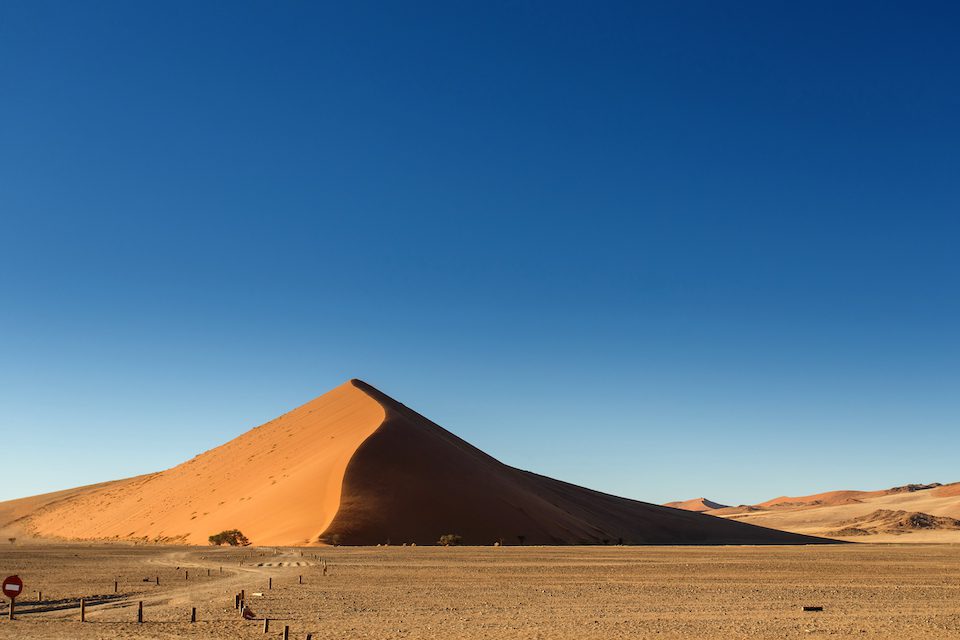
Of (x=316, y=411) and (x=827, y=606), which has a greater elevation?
(x=316, y=411)

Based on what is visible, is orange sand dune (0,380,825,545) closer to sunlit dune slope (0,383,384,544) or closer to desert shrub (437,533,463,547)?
sunlit dune slope (0,383,384,544)

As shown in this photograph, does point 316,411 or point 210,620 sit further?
point 316,411

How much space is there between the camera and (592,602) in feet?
85.3

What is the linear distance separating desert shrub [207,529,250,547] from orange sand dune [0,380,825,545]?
2.89 ft

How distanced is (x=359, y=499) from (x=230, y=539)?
9.52 metres

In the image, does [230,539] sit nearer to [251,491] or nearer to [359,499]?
[359,499]

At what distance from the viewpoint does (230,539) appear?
62.5 m

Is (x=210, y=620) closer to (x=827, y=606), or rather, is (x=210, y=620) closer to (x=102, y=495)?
(x=827, y=606)

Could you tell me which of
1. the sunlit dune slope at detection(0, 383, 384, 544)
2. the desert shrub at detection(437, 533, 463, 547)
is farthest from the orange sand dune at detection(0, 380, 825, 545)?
the desert shrub at detection(437, 533, 463, 547)

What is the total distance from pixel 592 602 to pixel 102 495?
104 meters

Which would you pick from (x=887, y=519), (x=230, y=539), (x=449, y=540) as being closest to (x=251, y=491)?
(x=230, y=539)

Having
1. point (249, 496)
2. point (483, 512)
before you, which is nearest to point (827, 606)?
point (483, 512)

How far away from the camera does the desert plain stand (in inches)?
794

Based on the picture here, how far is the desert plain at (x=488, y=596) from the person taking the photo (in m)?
20.2
